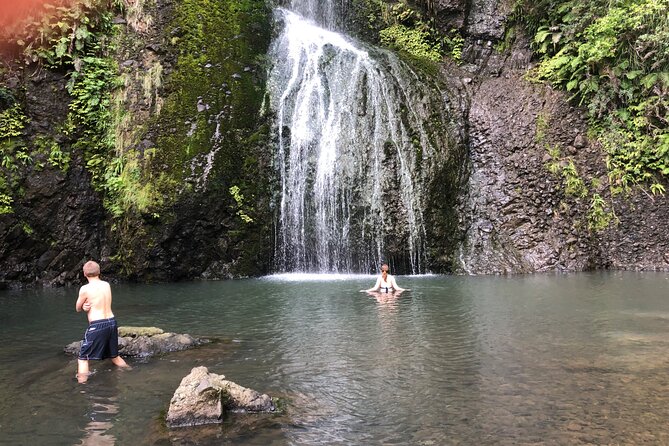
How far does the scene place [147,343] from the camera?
6766mm

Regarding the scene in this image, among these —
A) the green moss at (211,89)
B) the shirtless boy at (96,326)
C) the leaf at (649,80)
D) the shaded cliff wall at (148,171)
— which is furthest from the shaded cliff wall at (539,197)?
the shirtless boy at (96,326)

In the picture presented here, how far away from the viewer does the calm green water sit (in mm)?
4176

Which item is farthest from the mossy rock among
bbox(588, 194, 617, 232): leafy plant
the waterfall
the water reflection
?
bbox(588, 194, 617, 232): leafy plant

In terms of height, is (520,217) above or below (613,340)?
above

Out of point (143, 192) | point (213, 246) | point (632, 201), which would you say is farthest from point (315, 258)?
point (632, 201)

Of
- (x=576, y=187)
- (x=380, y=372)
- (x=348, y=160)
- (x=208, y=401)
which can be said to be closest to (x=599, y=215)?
(x=576, y=187)

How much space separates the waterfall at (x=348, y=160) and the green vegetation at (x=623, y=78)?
5387 millimetres

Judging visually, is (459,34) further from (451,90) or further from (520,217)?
(520,217)

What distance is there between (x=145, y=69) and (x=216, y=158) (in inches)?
154

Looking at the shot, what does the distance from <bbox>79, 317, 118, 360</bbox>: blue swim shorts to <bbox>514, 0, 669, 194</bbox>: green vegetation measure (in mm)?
15830

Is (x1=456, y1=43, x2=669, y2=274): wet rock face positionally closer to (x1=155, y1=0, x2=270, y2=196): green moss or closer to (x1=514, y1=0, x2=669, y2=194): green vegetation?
(x1=514, y1=0, x2=669, y2=194): green vegetation

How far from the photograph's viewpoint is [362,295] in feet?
37.7

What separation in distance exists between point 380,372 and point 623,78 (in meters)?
15.9

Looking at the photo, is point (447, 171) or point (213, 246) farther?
point (447, 171)
